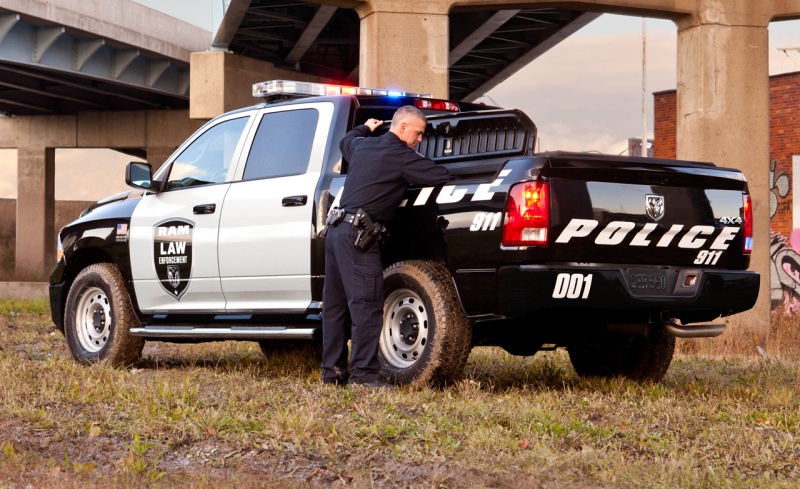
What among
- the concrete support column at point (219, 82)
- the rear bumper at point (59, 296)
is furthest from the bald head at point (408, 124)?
the concrete support column at point (219, 82)

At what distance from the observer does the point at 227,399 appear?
23.5 feet

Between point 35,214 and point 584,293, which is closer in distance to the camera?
point 584,293

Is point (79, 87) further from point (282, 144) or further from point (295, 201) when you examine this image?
point (295, 201)

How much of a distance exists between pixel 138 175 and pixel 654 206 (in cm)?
430

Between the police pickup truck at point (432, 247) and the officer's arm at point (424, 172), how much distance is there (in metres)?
0.07

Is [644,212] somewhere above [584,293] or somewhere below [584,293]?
above

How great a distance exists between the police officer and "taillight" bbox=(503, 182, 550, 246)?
2.26 feet

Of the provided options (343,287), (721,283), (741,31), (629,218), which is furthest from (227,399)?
(741,31)

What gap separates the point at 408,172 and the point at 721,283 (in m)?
2.13

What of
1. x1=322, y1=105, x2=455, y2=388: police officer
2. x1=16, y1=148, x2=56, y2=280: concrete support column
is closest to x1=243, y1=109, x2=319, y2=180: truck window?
x1=322, y1=105, x2=455, y2=388: police officer

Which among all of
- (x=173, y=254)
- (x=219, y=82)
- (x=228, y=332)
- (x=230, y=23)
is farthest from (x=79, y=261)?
(x=230, y=23)

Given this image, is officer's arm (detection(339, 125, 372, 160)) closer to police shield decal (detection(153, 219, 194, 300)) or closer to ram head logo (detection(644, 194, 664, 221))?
police shield decal (detection(153, 219, 194, 300))

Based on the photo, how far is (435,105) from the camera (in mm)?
8922

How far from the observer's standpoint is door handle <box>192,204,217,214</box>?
29.3 ft
